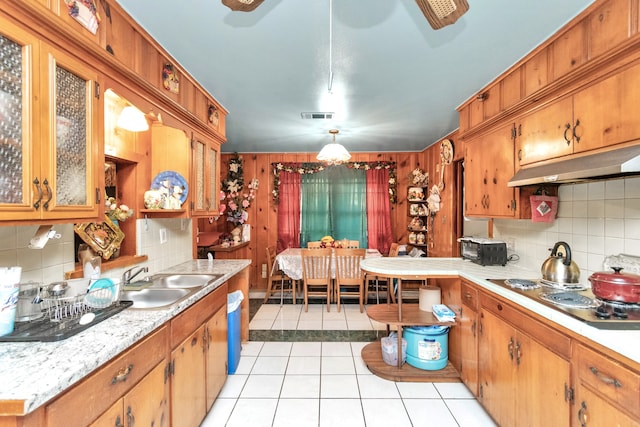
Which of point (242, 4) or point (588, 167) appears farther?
point (588, 167)

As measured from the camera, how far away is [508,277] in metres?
2.03

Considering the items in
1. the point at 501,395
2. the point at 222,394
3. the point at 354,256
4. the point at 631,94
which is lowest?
the point at 222,394

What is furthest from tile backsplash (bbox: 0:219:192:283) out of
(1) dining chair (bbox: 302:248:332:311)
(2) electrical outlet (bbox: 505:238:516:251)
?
(2) electrical outlet (bbox: 505:238:516:251)

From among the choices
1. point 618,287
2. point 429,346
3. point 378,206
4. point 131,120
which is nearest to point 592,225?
point 618,287

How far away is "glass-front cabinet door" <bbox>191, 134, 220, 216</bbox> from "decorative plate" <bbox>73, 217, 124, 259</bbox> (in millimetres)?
538

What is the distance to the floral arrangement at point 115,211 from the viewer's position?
194 cm

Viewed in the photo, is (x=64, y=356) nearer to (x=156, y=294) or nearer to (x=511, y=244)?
(x=156, y=294)

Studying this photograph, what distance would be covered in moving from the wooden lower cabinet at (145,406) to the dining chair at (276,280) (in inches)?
111

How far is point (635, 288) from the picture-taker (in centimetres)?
127

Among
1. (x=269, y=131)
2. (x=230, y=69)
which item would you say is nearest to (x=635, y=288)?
(x=230, y=69)

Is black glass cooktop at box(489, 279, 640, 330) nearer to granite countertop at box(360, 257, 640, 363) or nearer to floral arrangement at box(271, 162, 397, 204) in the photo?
granite countertop at box(360, 257, 640, 363)

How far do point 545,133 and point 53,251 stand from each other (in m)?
2.88

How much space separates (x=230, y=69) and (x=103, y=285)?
1.61m

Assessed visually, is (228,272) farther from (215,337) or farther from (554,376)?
(554,376)
